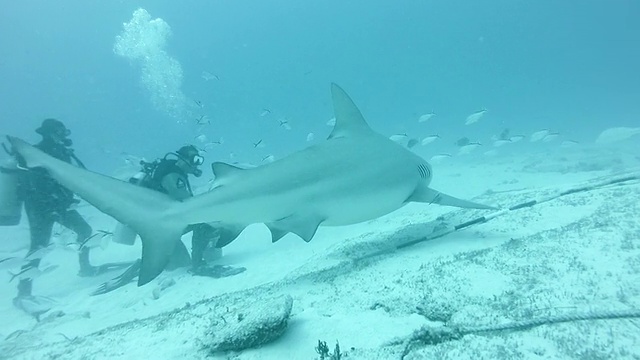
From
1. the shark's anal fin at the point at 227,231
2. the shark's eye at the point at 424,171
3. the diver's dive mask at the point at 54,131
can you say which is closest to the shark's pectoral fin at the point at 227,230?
the shark's anal fin at the point at 227,231

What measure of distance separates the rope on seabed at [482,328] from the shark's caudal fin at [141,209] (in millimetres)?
2697

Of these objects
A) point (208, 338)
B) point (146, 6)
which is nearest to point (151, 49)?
point (208, 338)

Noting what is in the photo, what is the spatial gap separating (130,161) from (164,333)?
52.4ft

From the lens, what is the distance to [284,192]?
4613 millimetres

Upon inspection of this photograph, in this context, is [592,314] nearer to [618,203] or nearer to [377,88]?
[618,203]

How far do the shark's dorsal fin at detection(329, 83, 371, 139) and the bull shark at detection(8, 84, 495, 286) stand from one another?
0.06 feet

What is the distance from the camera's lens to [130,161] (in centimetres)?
1784

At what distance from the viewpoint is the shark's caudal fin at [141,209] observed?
3814 mm

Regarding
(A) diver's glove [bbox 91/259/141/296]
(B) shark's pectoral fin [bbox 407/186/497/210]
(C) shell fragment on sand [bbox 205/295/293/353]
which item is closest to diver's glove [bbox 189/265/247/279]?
(A) diver's glove [bbox 91/259/141/296]

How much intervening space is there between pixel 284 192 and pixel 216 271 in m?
4.95

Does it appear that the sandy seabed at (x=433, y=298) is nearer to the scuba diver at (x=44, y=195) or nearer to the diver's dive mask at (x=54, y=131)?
the scuba diver at (x=44, y=195)

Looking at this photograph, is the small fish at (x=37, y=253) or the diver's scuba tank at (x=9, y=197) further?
the small fish at (x=37, y=253)

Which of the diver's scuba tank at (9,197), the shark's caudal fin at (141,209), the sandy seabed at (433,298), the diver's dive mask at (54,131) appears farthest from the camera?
the diver's dive mask at (54,131)

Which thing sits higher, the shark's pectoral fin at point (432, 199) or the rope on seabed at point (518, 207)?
the shark's pectoral fin at point (432, 199)
